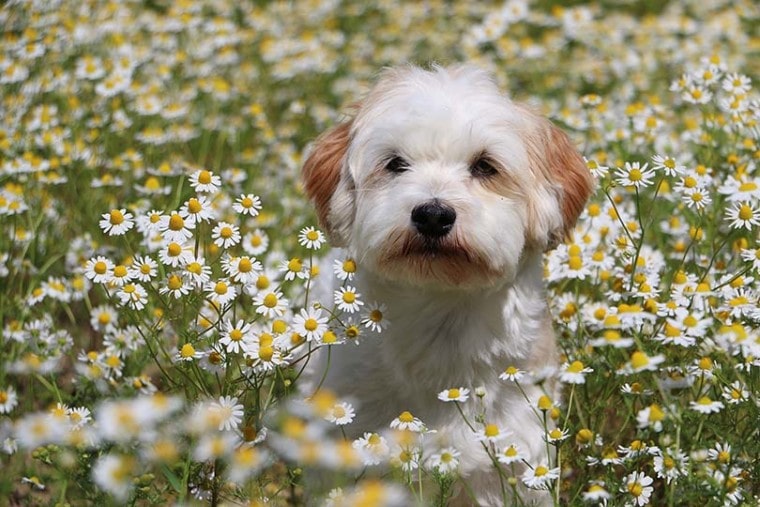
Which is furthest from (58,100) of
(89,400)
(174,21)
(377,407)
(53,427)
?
(53,427)

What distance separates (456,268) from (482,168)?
0.40 metres

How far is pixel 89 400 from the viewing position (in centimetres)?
378

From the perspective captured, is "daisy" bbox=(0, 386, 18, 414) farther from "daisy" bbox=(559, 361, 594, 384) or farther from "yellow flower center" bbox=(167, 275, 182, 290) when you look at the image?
"daisy" bbox=(559, 361, 594, 384)

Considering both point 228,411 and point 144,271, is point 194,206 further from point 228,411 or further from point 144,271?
point 228,411

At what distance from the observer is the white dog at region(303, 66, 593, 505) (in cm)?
340

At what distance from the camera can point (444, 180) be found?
11.1 feet

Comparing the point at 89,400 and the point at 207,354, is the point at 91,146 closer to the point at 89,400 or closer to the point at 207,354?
the point at 89,400

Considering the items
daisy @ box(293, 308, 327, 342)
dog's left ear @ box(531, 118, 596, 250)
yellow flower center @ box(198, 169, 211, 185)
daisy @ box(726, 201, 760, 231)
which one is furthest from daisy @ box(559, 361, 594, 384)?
yellow flower center @ box(198, 169, 211, 185)

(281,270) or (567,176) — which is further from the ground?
(567,176)

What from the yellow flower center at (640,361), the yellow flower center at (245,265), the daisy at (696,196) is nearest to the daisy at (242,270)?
the yellow flower center at (245,265)

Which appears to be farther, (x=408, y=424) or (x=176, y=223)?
(x=176, y=223)

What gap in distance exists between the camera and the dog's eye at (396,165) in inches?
139

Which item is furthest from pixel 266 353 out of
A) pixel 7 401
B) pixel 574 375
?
pixel 7 401

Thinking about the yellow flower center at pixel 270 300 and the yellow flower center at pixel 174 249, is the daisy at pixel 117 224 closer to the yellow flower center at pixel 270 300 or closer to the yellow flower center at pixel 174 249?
the yellow flower center at pixel 174 249
